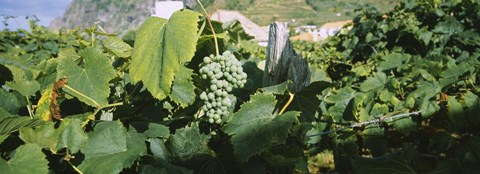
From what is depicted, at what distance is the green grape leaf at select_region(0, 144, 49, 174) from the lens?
1016 millimetres

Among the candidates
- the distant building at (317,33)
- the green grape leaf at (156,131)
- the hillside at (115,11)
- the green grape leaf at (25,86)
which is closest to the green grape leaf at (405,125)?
the green grape leaf at (156,131)

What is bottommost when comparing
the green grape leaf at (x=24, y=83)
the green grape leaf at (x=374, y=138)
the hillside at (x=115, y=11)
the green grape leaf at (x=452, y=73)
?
the hillside at (x=115, y=11)

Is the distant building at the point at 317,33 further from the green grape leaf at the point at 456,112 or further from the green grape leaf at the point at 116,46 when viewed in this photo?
the green grape leaf at the point at 116,46

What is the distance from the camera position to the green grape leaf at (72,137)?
112 cm

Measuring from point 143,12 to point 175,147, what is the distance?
130330 millimetres

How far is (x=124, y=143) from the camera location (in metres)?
1.21

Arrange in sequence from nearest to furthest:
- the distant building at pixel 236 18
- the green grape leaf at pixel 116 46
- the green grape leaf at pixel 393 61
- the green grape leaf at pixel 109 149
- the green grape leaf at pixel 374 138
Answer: the green grape leaf at pixel 109 149
the green grape leaf at pixel 116 46
the green grape leaf at pixel 374 138
the distant building at pixel 236 18
the green grape leaf at pixel 393 61

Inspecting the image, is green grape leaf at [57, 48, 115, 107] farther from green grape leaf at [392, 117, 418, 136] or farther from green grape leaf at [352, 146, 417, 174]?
green grape leaf at [392, 117, 418, 136]

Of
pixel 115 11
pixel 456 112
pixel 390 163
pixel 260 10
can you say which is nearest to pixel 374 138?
pixel 456 112

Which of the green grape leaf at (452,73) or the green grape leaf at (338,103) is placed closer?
the green grape leaf at (338,103)

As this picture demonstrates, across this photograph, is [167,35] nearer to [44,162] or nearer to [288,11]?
[44,162]

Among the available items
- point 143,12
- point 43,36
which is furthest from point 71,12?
point 43,36

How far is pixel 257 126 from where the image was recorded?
1212 millimetres

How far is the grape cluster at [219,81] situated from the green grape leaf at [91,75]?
0.34 m
